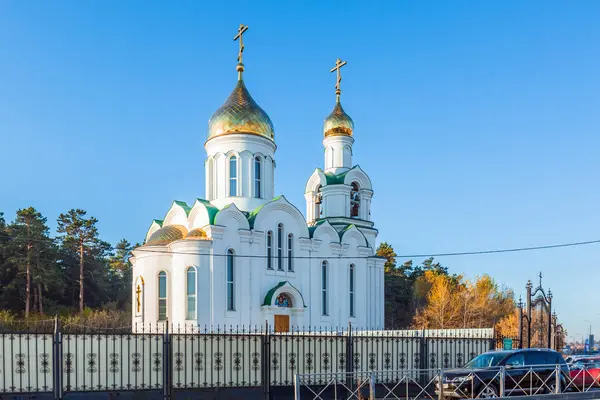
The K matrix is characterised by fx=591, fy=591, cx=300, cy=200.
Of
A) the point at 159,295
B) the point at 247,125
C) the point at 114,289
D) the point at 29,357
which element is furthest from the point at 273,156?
the point at 114,289

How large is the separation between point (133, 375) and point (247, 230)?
51.4ft

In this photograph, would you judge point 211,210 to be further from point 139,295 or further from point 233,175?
point 139,295

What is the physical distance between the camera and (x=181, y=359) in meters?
12.1

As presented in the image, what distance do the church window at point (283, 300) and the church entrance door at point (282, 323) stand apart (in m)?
0.57

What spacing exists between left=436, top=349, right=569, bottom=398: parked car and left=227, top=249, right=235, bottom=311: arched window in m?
15.0

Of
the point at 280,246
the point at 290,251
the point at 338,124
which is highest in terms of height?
the point at 338,124

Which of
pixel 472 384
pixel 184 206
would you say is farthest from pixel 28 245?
pixel 472 384

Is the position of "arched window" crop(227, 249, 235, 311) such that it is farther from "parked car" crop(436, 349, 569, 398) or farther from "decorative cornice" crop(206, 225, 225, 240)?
"parked car" crop(436, 349, 569, 398)

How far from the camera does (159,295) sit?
26344 millimetres

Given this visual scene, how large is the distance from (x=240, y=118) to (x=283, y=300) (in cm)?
931

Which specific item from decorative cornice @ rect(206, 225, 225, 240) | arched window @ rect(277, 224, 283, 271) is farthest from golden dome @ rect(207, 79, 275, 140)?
decorative cornice @ rect(206, 225, 225, 240)

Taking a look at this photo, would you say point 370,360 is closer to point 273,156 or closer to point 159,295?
point 159,295

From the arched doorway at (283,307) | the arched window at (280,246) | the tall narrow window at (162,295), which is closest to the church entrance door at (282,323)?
the arched doorway at (283,307)

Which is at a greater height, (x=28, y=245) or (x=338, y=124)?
(x=338, y=124)
